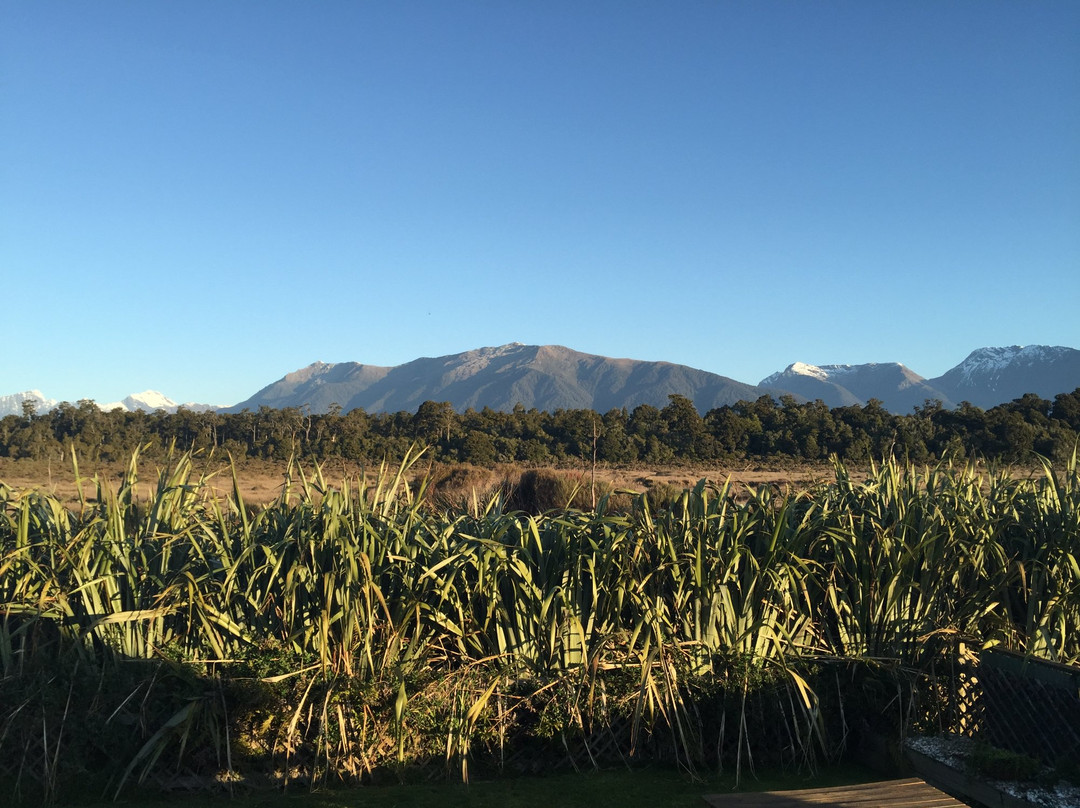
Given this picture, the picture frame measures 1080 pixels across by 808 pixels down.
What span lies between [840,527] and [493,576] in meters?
2.22

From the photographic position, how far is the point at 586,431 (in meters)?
42.4

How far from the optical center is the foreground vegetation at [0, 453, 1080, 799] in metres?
4.23

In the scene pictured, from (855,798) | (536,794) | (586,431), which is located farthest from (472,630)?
(586,431)

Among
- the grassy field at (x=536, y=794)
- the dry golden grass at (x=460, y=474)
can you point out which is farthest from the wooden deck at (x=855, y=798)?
the dry golden grass at (x=460, y=474)

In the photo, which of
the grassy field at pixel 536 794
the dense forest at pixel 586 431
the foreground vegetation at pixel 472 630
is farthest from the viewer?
the dense forest at pixel 586 431

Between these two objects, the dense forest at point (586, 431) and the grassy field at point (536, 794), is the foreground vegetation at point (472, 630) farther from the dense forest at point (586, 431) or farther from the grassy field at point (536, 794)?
the dense forest at point (586, 431)

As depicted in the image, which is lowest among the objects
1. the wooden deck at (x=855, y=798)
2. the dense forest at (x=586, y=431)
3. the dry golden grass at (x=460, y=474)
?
the wooden deck at (x=855, y=798)

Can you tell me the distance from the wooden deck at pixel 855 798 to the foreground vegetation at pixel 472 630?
546 millimetres

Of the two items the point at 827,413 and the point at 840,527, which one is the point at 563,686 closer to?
the point at 840,527

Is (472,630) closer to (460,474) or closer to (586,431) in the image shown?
(460,474)

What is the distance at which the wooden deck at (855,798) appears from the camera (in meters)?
3.68

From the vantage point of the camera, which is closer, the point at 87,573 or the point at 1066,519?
the point at 87,573

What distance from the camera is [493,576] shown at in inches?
184

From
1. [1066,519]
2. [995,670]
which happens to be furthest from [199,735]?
[1066,519]
